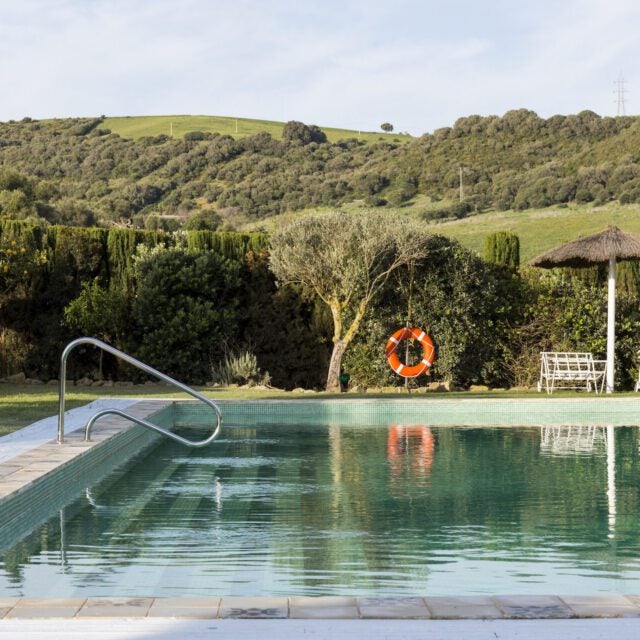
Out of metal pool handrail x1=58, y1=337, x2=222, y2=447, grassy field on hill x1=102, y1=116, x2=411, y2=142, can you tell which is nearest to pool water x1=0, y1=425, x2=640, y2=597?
metal pool handrail x1=58, y1=337, x2=222, y2=447

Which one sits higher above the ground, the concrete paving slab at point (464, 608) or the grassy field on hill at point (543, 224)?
the grassy field on hill at point (543, 224)

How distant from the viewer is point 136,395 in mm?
11906

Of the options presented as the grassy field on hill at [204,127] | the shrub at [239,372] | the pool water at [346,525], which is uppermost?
the grassy field on hill at [204,127]

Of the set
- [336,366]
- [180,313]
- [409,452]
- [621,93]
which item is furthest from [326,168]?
[409,452]

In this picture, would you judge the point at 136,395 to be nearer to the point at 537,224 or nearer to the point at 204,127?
the point at 537,224

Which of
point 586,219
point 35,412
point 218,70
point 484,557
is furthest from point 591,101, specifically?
point 484,557

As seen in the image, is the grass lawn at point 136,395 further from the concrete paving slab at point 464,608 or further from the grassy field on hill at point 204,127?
the grassy field on hill at point 204,127

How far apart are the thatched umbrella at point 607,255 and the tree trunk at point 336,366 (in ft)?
9.64

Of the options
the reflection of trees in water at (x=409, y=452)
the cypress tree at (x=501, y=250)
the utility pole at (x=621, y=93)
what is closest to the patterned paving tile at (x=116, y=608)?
the reflection of trees in water at (x=409, y=452)

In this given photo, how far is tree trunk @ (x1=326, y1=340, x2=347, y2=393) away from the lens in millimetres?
14039

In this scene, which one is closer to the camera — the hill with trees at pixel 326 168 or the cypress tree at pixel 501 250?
the cypress tree at pixel 501 250

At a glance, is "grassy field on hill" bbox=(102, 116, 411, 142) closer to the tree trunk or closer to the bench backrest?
the tree trunk

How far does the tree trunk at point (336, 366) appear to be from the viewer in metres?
14.0

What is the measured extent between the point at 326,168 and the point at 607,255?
2841 centimetres
